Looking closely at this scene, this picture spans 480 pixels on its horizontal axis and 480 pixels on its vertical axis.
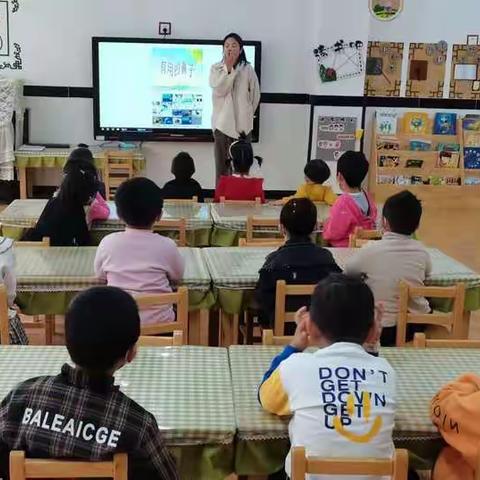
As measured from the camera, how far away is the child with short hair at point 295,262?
2.81 m

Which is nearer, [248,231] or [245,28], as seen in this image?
[248,231]

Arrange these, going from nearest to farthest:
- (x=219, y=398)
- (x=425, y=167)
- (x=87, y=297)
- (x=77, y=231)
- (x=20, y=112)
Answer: (x=87, y=297) < (x=219, y=398) < (x=77, y=231) < (x=20, y=112) < (x=425, y=167)

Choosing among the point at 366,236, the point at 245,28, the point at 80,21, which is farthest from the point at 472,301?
the point at 80,21

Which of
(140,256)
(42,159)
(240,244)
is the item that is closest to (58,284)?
(140,256)

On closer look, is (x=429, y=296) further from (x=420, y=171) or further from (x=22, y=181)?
(x=420, y=171)

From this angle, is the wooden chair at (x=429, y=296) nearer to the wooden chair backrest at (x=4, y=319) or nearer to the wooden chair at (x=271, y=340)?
the wooden chair at (x=271, y=340)

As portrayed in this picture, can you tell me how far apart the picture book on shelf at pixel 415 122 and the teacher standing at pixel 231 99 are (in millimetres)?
2123

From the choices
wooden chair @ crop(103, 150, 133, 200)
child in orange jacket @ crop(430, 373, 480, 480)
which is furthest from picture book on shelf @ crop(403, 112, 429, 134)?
child in orange jacket @ crop(430, 373, 480, 480)

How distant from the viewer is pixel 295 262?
281cm

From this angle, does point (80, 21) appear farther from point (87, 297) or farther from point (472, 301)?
point (87, 297)

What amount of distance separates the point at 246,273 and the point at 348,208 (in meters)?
1.08

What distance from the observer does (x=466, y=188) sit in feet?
27.6

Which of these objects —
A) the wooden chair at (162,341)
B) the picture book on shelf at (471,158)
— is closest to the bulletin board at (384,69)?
the picture book on shelf at (471,158)

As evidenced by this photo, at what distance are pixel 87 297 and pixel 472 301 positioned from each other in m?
2.10
